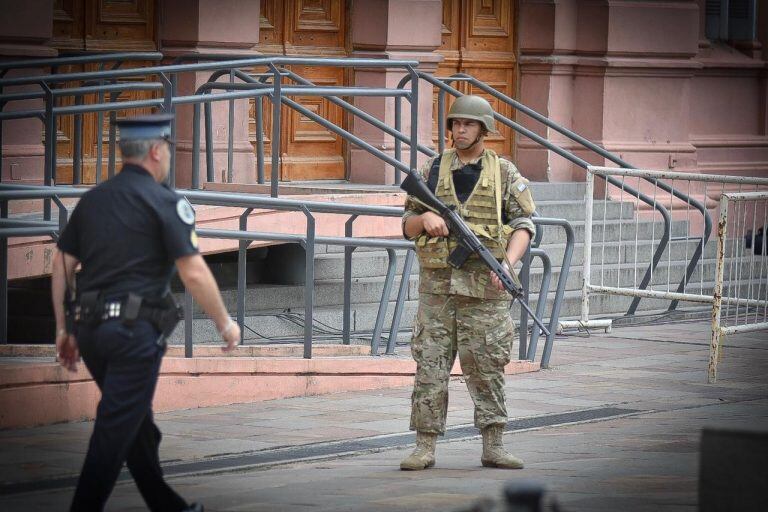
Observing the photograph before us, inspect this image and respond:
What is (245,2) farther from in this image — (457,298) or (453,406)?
(457,298)

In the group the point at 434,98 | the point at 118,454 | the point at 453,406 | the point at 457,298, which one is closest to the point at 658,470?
the point at 457,298

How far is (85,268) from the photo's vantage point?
6441mm

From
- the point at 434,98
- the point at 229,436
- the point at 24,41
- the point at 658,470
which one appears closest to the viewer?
the point at 658,470

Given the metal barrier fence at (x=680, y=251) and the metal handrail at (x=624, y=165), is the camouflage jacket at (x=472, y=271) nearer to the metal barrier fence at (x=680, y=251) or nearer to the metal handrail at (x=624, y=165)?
the metal barrier fence at (x=680, y=251)

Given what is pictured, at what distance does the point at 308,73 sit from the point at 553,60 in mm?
2927

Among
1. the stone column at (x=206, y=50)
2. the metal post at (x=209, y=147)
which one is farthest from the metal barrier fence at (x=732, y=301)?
the stone column at (x=206, y=50)

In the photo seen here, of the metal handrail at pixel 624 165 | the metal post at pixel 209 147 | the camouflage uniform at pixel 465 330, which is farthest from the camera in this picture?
the metal handrail at pixel 624 165

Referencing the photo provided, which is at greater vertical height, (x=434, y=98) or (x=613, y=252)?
(x=434, y=98)

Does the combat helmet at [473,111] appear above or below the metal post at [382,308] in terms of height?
above

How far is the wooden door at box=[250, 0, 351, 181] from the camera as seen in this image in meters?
15.8

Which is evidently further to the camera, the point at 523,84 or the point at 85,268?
the point at 523,84

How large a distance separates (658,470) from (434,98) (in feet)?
30.0

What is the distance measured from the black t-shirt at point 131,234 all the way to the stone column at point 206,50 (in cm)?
817

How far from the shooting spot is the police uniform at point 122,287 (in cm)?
622
